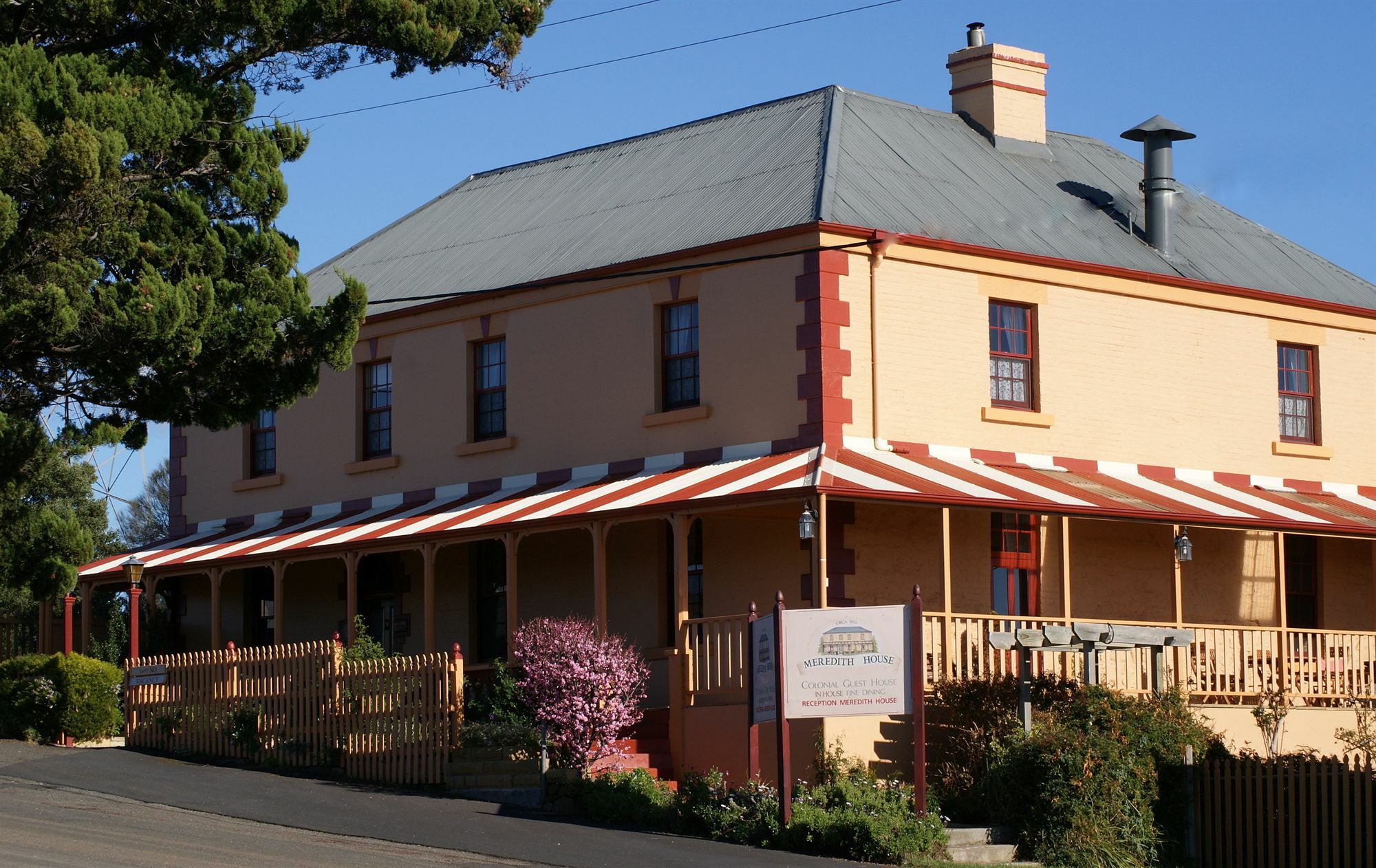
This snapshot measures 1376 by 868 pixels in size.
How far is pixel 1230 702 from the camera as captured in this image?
890 inches

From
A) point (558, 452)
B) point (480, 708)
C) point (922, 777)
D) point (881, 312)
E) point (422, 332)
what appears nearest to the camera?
point (922, 777)

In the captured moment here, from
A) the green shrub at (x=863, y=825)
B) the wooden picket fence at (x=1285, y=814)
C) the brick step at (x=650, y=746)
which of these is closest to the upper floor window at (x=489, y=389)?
the brick step at (x=650, y=746)

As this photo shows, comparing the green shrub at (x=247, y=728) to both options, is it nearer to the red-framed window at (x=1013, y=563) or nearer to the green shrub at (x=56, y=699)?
the green shrub at (x=56, y=699)

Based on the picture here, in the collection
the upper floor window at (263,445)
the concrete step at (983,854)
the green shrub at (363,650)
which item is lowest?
the concrete step at (983,854)

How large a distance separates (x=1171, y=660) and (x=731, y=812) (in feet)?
20.3

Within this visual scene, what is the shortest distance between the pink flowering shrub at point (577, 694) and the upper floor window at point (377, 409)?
26.4ft

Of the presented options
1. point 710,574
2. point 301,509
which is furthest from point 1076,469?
point 301,509

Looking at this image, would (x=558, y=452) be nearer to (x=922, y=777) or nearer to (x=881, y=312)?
(x=881, y=312)

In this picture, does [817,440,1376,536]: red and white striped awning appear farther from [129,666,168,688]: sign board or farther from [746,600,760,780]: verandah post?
[129,666,168,688]: sign board

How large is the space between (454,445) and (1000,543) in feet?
24.2

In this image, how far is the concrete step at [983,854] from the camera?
1803 cm

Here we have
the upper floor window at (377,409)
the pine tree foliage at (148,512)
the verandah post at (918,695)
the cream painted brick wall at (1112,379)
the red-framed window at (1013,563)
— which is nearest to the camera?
the verandah post at (918,695)

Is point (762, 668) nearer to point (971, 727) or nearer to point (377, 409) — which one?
point (971, 727)

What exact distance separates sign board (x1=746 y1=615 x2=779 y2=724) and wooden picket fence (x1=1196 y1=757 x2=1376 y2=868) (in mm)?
4145
